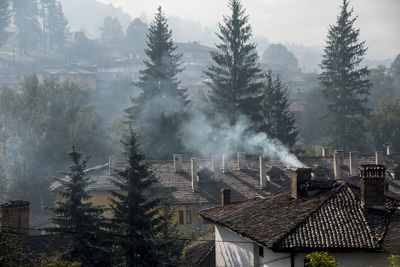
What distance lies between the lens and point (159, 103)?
204 ft

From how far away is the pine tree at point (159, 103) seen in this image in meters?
60.5

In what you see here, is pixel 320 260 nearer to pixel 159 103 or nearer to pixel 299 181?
pixel 299 181

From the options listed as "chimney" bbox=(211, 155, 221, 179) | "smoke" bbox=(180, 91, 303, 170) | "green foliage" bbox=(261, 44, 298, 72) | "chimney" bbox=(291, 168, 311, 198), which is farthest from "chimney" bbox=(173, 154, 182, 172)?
"green foliage" bbox=(261, 44, 298, 72)

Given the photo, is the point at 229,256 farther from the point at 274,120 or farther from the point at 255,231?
the point at 274,120

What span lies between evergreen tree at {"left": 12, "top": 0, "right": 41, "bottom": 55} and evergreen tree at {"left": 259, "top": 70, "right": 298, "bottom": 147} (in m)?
74.7

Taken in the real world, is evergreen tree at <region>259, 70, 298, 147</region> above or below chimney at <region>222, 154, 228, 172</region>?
above

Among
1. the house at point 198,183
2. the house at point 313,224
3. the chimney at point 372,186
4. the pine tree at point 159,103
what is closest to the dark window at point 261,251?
the house at point 313,224

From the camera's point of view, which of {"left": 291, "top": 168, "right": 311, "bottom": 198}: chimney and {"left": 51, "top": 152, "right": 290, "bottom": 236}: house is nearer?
{"left": 291, "top": 168, "right": 311, "bottom": 198}: chimney

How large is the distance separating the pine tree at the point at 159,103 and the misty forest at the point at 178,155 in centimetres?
12

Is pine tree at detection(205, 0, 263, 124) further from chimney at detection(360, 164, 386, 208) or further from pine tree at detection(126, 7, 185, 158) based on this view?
chimney at detection(360, 164, 386, 208)

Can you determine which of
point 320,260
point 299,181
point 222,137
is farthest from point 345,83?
point 320,260

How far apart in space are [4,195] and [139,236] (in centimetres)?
3826

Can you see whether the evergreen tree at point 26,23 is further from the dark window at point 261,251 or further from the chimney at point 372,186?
the chimney at point 372,186

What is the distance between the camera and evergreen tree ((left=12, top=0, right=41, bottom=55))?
404ft
